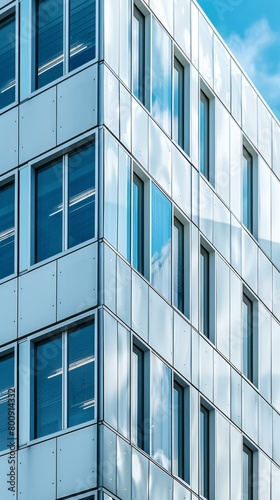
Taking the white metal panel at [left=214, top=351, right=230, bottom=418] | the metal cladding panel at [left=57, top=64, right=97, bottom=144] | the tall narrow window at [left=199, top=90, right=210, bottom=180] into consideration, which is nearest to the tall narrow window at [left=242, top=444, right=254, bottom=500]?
the white metal panel at [left=214, top=351, right=230, bottom=418]

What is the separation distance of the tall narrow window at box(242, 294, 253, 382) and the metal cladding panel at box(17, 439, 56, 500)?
28.0ft

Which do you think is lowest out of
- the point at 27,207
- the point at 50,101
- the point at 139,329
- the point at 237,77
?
the point at 139,329

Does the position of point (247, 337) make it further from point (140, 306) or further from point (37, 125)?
point (37, 125)

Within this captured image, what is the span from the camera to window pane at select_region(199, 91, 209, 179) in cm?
3406

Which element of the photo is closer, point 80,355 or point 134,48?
point 80,355

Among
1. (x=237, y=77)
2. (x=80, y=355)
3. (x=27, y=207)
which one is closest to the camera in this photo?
(x=80, y=355)

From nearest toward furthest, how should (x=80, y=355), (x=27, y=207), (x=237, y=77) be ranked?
(x=80, y=355) < (x=27, y=207) < (x=237, y=77)

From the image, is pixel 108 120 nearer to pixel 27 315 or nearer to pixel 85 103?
pixel 85 103

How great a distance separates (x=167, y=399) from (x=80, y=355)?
10.2 feet

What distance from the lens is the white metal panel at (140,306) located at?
93.6 feet

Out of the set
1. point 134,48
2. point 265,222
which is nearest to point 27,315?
point 134,48

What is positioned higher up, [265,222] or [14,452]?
[265,222]

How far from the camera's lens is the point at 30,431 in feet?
90.2

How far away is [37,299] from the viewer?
28203 millimetres
